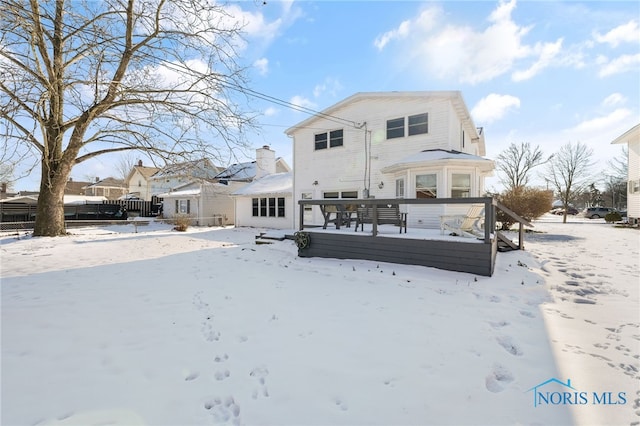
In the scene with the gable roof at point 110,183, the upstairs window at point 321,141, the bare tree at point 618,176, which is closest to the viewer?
the upstairs window at point 321,141

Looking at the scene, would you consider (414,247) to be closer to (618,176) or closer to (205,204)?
(205,204)

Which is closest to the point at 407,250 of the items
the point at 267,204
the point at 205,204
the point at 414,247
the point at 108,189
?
the point at 414,247

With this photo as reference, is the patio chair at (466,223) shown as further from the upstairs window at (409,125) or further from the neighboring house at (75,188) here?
the neighboring house at (75,188)

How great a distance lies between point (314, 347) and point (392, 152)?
10.8 m

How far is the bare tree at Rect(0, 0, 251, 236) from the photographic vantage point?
820cm

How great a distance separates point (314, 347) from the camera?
305 centimetres

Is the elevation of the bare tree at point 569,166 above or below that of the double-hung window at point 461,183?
above

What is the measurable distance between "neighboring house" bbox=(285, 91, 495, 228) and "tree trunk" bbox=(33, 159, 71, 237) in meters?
9.93

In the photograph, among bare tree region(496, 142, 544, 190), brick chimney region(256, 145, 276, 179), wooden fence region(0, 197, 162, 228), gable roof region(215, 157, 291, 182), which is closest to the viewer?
wooden fence region(0, 197, 162, 228)

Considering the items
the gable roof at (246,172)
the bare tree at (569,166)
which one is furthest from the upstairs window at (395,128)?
the bare tree at (569,166)

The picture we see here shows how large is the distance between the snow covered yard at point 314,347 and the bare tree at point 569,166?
99.9 feet

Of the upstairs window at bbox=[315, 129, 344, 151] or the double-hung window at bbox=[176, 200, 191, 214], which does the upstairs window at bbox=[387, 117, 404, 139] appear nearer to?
the upstairs window at bbox=[315, 129, 344, 151]

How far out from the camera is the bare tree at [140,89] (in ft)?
26.9

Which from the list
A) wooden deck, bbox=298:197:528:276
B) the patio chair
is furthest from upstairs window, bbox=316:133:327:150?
the patio chair
